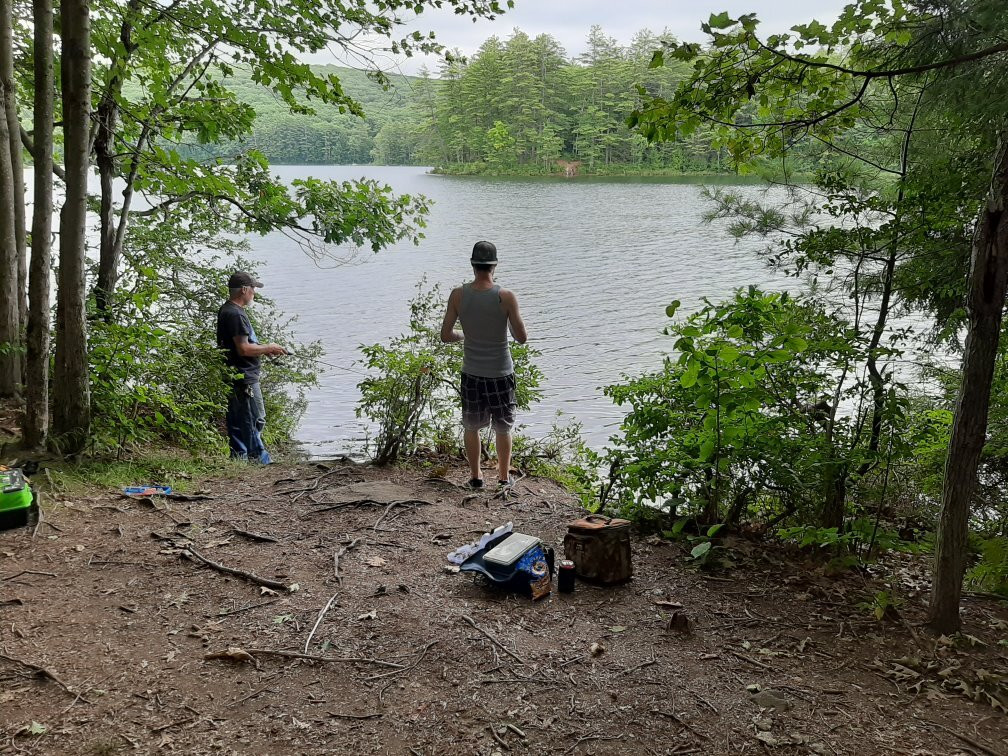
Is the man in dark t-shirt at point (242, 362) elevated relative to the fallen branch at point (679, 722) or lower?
elevated

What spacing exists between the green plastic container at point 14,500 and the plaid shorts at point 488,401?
2.86 meters

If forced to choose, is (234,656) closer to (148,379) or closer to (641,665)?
(641,665)

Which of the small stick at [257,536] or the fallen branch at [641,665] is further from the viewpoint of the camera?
the small stick at [257,536]

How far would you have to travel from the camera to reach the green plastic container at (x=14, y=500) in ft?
13.0

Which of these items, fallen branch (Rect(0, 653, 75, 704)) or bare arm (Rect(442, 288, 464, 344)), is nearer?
fallen branch (Rect(0, 653, 75, 704))

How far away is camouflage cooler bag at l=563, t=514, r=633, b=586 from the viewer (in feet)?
12.7

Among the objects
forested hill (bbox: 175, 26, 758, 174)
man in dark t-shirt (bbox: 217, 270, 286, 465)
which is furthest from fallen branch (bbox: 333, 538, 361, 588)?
forested hill (bbox: 175, 26, 758, 174)

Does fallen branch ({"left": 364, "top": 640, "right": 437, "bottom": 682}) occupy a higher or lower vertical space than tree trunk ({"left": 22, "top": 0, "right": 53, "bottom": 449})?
lower

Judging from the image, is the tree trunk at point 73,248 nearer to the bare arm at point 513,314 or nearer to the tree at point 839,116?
the bare arm at point 513,314

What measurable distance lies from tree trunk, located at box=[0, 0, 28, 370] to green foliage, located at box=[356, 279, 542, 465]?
317 cm

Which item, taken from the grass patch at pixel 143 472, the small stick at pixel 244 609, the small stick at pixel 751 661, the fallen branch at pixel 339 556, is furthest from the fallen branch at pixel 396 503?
the small stick at pixel 751 661

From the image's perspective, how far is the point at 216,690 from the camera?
9.21 ft

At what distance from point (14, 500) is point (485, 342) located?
3.05 metres

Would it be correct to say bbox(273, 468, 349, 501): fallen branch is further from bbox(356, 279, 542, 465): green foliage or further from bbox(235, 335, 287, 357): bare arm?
bbox(235, 335, 287, 357): bare arm
